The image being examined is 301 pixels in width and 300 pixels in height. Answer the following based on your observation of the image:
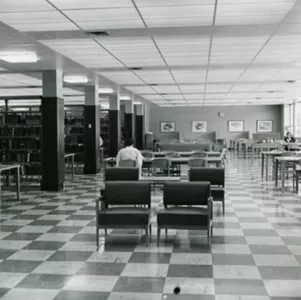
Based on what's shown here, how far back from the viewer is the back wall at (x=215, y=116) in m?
32.4

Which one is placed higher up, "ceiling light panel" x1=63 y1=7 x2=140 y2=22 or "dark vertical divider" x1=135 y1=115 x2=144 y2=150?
"ceiling light panel" x1=63 y1=7 x2=140 y2=22

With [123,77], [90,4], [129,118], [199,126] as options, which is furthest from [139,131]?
[90,4]

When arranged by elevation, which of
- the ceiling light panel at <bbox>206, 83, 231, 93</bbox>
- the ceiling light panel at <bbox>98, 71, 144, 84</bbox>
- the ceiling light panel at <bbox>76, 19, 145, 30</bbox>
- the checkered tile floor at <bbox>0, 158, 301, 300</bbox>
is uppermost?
the ceiling light panel at <bbox>206, 83, 231, 93</bbox>

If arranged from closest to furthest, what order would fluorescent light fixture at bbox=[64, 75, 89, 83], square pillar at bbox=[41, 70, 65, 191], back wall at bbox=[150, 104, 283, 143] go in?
square pillar at bbox=[41, 70, 65, 191] → fluorescent light fixture at bbox=[64, 75, 89, 83] → back wall at bbox=[150, 104, 283, 143]

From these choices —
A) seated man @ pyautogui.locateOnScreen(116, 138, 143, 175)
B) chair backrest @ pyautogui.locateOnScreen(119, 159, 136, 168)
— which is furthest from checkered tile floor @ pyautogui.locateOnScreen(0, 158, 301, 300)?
seated man @ pyautogui.locateOnScreen(116, 138, 143, 175)

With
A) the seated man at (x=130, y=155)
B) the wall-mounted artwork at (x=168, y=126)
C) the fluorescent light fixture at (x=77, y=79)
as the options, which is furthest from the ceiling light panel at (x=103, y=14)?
the wall-mounted artwork at (x=168, y=126)

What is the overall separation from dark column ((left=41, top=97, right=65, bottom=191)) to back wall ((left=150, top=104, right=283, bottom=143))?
22.6 m

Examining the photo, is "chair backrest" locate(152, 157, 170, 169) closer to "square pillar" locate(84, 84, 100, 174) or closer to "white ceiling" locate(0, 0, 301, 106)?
"white ceiling" locate(0, 0, 301, 106)

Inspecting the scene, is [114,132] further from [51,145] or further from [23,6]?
[23,6]

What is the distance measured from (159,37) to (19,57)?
10.3 ft

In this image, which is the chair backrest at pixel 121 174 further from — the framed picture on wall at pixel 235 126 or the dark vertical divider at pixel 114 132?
the framed picture on wall at pixel 235 126

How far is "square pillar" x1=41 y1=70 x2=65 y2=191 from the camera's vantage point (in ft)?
36.9

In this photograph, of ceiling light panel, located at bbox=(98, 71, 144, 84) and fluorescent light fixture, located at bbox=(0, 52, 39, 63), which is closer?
fluorescent light fixture, located at bbox=(0, 52, 39, 63)

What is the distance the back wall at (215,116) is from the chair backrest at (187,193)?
1076 inches
